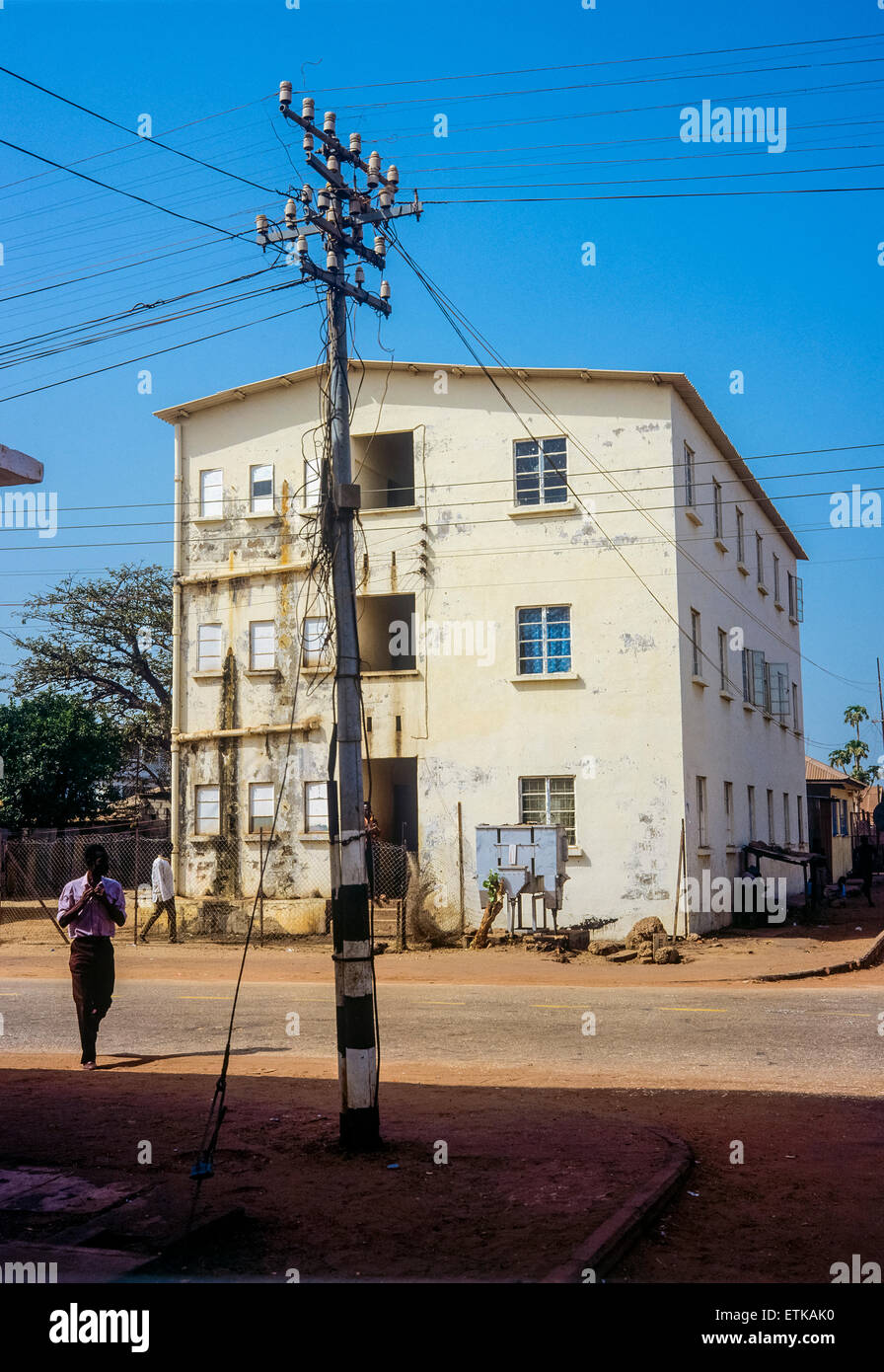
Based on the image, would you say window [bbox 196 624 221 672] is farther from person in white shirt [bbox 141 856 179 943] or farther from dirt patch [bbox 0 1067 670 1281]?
dirt patch [bbox 0 1067 670 1281]

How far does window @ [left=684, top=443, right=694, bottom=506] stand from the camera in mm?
24500

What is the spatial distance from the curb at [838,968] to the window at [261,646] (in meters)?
13.0

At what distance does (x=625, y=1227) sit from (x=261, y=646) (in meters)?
21.8

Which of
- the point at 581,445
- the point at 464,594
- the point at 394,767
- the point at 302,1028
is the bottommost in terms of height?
the point at 302,1028

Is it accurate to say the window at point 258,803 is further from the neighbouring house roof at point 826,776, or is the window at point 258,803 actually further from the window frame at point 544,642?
the neighbouring house roof at point 826,776

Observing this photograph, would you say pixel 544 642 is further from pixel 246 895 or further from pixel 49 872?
pixel 49 872

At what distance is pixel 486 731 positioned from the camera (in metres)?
24.2

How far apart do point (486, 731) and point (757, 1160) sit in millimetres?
16949

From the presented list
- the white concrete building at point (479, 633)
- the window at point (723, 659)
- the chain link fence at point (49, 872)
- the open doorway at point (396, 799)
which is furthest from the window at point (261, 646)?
the window at point (723, 659)

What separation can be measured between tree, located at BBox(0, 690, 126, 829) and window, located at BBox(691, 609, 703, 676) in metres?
19.0

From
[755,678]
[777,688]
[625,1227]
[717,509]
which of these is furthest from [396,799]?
[625,1227]

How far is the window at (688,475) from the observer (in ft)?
80.4
